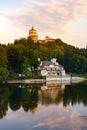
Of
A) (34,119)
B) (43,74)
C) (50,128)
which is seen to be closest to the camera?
(50,128)

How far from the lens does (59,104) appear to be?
31562 millimetres

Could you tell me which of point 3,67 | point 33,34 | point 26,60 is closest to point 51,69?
point 26,60

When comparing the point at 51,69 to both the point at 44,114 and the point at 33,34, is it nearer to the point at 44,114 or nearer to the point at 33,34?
the point at 44,114

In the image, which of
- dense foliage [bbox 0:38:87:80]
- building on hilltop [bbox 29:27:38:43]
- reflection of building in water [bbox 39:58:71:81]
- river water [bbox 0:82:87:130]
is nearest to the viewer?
river water [bbox 0:82:87:130]

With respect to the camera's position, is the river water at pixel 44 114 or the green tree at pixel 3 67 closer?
the river water at pixel 44 114

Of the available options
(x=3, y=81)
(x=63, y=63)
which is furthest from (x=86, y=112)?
(x=63, y=63)

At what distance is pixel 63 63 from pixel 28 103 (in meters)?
48.4

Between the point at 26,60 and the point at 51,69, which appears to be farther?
the point at 51,69

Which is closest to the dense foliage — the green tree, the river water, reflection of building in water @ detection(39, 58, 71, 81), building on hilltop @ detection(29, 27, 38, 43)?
the green tree

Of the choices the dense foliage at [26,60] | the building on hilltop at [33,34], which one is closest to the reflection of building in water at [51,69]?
the dense foliage at [26,60]

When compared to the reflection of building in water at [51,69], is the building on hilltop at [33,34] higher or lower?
higher

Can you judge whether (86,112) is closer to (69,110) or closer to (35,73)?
(69,110)

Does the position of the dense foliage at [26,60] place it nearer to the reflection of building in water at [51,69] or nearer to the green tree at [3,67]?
the green tree at [3,67]

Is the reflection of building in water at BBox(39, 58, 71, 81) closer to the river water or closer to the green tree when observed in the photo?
the green tree
